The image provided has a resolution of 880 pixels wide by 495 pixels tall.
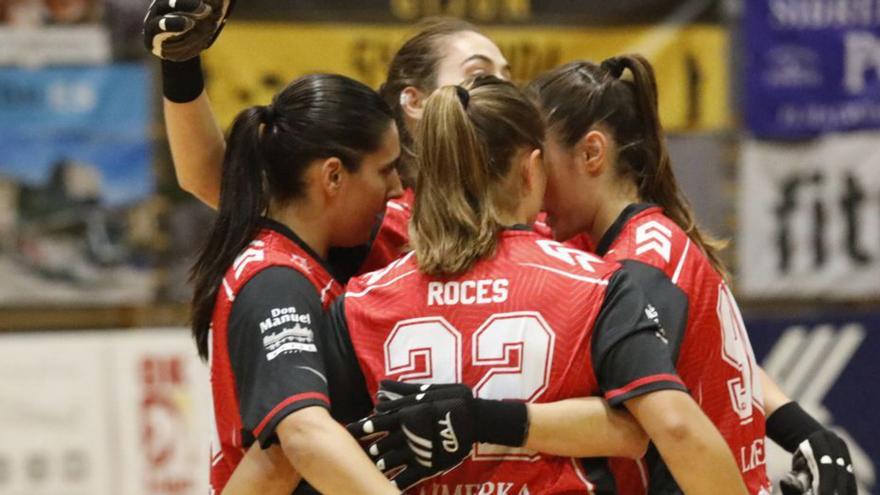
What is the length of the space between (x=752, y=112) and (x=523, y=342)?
4.47 meters

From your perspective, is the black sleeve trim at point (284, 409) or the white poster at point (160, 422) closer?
the black sleeve trim at point (284, 409)

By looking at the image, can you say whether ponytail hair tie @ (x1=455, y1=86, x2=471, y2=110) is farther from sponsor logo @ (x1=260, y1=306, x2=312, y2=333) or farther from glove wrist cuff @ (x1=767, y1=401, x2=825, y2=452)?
glove wrist cuff @ (x1=767, y1=401, x2=825, y2=452)

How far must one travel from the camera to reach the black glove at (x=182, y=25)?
8.48 ft

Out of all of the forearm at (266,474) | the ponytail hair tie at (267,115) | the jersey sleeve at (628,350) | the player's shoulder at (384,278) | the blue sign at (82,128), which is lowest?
the blue sign at (82,128)

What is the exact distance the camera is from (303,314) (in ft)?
8.20

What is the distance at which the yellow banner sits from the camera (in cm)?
616

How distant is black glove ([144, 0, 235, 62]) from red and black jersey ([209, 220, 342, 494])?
349mm

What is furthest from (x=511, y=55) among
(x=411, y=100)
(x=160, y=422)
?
(x=411, y=100)

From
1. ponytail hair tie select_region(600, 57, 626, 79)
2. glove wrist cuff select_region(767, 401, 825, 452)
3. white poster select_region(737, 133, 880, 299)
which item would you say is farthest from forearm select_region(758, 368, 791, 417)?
white poster select_region(737, 133, 880, 299)

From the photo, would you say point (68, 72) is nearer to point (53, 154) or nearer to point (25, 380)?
point (53, 154)

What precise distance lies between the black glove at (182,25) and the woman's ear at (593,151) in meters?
0.68

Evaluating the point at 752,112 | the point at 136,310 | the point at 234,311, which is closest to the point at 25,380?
the point at 136,310

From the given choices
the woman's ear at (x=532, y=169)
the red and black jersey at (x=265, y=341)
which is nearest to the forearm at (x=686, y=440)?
the woman's ear at (x=532, y=169)

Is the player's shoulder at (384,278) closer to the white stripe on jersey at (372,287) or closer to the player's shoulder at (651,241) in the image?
the white stripe on jersey at (372,287)
